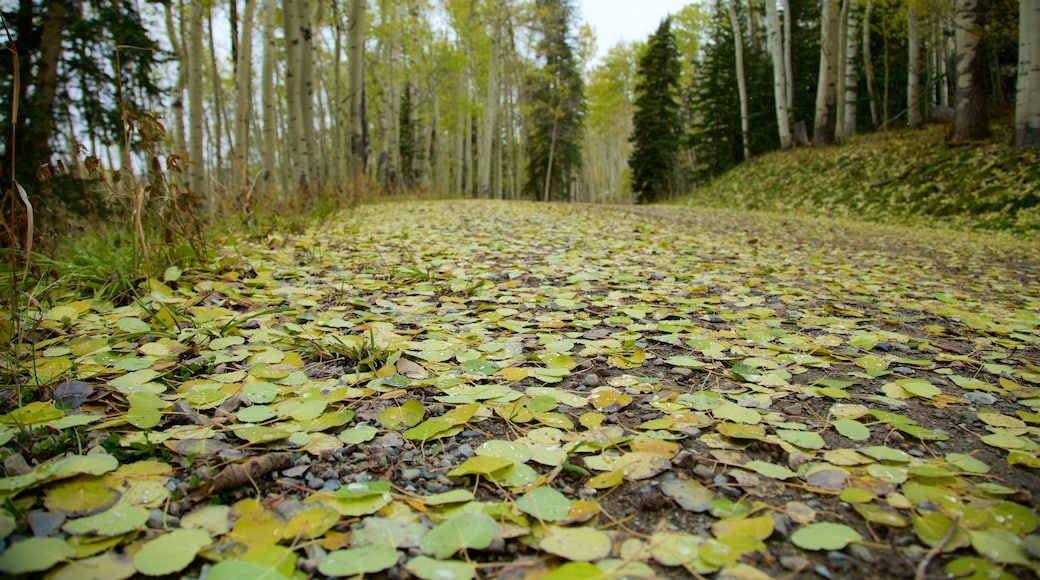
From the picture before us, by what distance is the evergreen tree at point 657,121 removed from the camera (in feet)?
59.4

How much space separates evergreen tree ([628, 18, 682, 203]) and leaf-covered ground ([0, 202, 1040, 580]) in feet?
55.9

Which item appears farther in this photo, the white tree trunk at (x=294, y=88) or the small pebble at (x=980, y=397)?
the white tree trunk at (x=294, y=88)

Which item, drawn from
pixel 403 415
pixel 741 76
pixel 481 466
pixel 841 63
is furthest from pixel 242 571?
pixel 741 76

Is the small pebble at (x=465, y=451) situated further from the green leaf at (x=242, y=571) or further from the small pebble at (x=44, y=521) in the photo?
the small pebble at (x=44, y=521)

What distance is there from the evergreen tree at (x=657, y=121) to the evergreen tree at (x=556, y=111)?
3221 millimetres

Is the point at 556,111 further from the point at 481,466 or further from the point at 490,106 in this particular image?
the point at 481,466

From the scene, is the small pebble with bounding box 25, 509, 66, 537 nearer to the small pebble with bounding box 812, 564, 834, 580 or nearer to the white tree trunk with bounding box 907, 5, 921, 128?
the small pebble with bounding box 812, 564, 834, 580

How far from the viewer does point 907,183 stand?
8.17m

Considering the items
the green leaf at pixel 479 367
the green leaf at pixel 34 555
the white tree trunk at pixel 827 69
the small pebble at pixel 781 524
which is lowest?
the small pebble at pixel 781 524

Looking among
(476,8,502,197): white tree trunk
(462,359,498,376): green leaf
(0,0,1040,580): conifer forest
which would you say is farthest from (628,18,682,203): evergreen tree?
(462,359,498,376): green leaf

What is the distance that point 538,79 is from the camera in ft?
68.3

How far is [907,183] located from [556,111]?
13360mm

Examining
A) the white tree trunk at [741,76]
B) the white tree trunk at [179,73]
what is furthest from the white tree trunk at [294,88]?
the white tree trunk at [741,76]

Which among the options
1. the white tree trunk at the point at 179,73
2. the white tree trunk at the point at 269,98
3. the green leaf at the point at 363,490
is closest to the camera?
the green leaf at the point at 363,490
